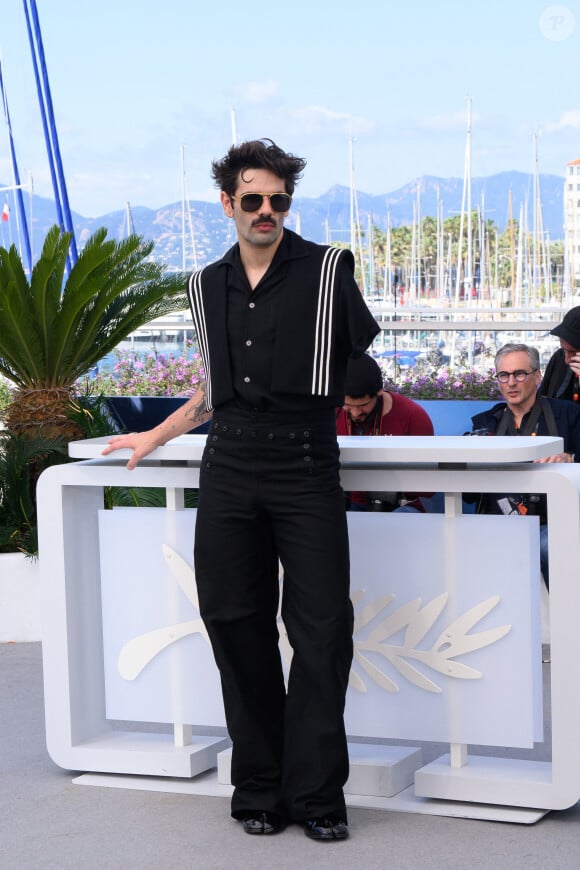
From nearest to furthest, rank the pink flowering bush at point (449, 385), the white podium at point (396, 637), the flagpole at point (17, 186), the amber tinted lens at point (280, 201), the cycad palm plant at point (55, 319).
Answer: the amber tinted lens at point (280, 201) → the white podium at point (396, 637) → the cycad palm plant at point (55, 319) → the pink flowering bush at point (449, 385) → the flagpole at point (17, 186)

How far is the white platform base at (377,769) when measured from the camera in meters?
4.19

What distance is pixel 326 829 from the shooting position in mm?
3828

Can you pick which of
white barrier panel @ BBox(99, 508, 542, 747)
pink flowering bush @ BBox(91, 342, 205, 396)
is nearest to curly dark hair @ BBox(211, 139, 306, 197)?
white barrier panel @ BBox(99, 508, 542, 747)

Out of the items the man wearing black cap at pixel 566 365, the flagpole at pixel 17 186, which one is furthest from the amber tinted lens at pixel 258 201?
the flagpole at pixel 17 186

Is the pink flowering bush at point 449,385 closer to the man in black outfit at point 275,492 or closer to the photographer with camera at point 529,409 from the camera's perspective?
the photographer with camera at point 529,409

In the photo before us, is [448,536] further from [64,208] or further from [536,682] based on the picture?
[64,208]

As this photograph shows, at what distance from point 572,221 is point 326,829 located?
34.5 m

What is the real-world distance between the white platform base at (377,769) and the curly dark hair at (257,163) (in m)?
1.84

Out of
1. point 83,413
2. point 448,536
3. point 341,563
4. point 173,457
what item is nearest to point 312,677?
point 341,563

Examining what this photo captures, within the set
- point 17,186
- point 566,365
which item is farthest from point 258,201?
point 17,186

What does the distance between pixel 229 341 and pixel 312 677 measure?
3.37 feet

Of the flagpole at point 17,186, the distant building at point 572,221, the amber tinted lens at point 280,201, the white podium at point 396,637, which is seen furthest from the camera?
the distant building at point 572,221

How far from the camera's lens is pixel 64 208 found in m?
18.4

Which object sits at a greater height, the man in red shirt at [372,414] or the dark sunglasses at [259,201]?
the dark sunglasses at [259,201]
